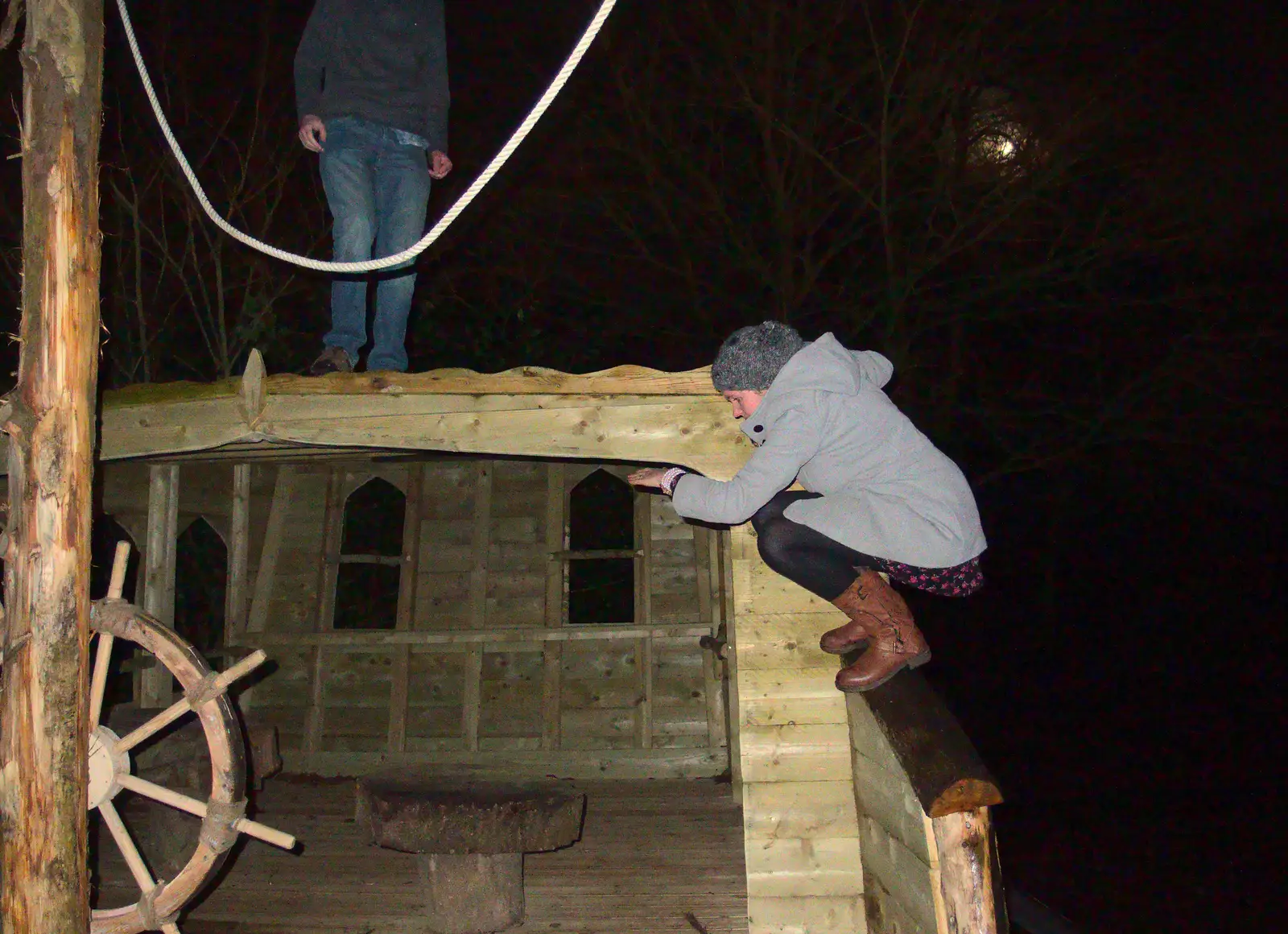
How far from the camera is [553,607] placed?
8406 millimetres

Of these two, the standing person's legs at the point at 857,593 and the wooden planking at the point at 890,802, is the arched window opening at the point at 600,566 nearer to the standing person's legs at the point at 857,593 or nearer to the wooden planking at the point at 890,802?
the wooden planking at the point at 890,802

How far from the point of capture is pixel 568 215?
487 inches

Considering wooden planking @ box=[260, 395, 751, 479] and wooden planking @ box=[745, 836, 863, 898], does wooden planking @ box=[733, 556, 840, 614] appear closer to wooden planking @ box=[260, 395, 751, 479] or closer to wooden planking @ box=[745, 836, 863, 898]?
wooden planking @ box=[260, 395, 751, 479]

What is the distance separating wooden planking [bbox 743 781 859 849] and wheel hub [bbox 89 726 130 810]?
2.29 meters

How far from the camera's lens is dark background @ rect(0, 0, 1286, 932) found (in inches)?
428

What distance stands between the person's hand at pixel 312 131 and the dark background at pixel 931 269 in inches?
195

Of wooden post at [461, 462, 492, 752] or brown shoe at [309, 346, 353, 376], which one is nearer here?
brown shoe at [309, 346, 353, 376]

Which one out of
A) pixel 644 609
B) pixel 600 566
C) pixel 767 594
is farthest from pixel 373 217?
pixel 600 566

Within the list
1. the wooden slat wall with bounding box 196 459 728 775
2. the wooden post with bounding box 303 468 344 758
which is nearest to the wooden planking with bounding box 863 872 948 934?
the wooden slat wall with bounding box 196 459 728 775

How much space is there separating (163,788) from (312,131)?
2.87 meters

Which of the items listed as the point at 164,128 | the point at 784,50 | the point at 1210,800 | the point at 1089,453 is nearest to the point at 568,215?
the point at 784,50

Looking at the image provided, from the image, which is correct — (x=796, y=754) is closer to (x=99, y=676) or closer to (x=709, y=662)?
(x=99, y=676)

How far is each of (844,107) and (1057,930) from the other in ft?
28.7

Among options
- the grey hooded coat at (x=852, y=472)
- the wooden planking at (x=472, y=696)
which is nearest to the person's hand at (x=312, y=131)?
the grey hooded coat at (x=852, y=472)
